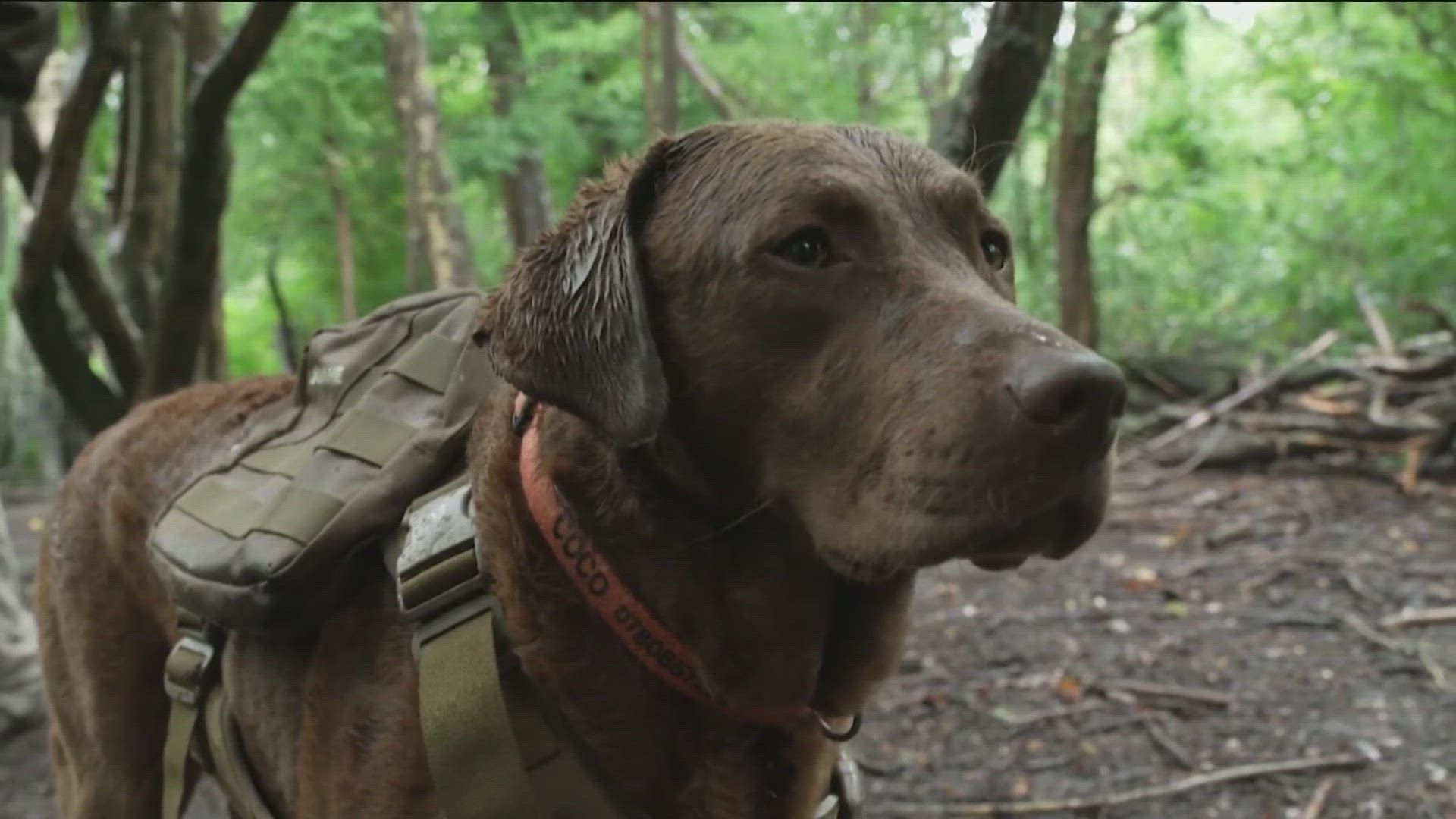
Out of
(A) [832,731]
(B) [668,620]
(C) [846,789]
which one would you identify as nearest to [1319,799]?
(C) [846,789]

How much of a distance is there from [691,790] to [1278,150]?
1552 cm

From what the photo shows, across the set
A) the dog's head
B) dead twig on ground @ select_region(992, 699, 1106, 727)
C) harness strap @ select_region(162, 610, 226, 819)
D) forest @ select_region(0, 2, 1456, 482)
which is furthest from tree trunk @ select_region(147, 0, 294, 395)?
dead twig on ground @ select_region(992, 699, 1106, 727)

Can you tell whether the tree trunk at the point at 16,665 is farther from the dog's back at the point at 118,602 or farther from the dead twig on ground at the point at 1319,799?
the dead twig on ground at the point at 1319,799

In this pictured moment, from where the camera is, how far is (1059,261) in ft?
39.2

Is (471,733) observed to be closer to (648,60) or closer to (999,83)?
(999,83)

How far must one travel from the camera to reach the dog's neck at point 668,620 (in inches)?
68.6

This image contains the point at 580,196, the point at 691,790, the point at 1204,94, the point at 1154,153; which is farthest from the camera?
the point at 1154,153

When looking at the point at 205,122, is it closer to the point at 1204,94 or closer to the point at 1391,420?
the point at 1391,420

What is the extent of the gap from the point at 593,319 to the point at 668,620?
498 millimetres

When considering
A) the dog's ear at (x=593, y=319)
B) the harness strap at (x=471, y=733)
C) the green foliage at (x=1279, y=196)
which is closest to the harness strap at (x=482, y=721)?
the harness strap at (x=471, y=733)

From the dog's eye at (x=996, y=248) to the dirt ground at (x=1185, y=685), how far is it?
225 centimetres

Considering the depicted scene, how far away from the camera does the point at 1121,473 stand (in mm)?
8609

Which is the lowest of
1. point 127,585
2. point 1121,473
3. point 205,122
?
point 1121,473

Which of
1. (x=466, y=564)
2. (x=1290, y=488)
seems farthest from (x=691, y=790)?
(x=1290, y=488)
